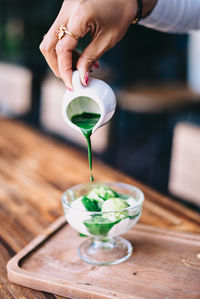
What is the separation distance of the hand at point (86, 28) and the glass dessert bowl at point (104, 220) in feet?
1.11

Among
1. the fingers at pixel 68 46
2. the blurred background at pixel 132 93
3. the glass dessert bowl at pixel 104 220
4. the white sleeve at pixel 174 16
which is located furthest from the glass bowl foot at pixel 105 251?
the blurred background at pixel 132 93

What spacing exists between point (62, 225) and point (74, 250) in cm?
16

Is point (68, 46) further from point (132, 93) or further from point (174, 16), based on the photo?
point (132, 93)

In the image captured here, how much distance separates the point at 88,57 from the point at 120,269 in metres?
0.59

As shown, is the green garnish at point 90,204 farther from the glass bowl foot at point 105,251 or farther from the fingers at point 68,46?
the fingers at point 68,46

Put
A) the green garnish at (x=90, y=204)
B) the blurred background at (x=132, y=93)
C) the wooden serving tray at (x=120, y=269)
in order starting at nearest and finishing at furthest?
the wooden serving tray at (x=120, y=269), the green garnish at (x=90, y=204), the blurred background at (x=132, y=93)

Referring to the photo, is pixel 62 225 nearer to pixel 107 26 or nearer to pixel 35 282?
pixel 35 282

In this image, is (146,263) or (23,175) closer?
(146,263)

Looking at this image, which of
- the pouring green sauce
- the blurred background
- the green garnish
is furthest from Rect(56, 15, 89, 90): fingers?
the blurred background

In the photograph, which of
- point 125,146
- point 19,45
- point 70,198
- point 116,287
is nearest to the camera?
point 116,287

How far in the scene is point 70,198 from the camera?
1.20m

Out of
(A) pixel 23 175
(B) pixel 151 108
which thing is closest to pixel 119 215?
(A) pixel 23 175

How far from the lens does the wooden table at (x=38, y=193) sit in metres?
1.22

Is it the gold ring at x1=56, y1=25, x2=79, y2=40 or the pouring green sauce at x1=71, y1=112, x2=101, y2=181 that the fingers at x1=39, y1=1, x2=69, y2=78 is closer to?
the gold ring at x1=56, y1=25, x2=79, y2=40
